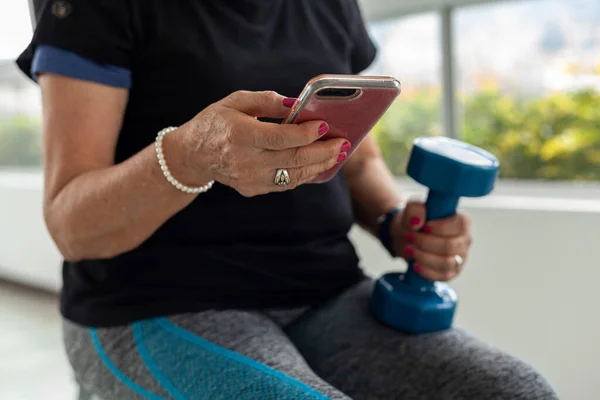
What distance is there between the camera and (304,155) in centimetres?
59

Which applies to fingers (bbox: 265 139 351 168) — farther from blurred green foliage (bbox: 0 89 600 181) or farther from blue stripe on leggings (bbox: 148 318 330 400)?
blurred green foliage (bbox: 0 89 600 181)

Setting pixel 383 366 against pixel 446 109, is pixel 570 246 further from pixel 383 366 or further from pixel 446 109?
pixel 383 366

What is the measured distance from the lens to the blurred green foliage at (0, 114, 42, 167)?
2.75 metres

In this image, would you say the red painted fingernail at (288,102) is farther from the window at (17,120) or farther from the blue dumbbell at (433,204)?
the window at (17,120)

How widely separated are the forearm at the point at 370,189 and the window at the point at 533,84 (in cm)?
57

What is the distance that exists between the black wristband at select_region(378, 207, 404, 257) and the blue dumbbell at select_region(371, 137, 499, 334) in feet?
0.24

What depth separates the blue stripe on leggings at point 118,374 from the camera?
758 millimetres

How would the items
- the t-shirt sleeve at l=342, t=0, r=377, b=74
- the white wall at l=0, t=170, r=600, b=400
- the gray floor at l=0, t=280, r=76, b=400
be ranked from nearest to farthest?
1. the t-shirt sleeve at l=342, t=0, r=377, b=74
2. the white wall at l=0, t=170, r=600, b=400
3. the gray floor at l=0, t=280, r=76, b=400

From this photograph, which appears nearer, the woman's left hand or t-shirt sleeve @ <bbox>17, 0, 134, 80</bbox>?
t-shirt sleeve @ <bbox>17, 0, 134, 80</bbox>

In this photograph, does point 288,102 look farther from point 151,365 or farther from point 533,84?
point 533,84

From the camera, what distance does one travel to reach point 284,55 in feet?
2.78

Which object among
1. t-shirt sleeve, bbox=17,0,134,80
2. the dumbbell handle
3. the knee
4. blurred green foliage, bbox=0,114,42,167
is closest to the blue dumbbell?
the dumbbell handle

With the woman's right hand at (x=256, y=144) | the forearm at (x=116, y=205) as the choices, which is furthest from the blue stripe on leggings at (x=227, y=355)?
the woman's right hand at (x=256, y=144)

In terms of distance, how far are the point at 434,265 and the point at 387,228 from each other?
144 millimetres
